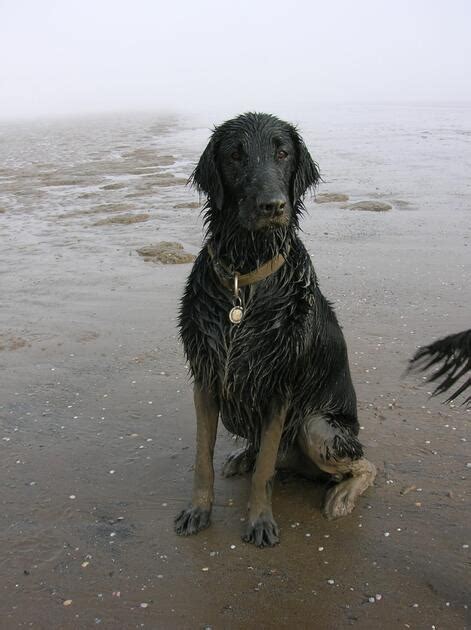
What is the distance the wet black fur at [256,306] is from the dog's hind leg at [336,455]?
0.02 metres

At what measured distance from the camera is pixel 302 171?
3.82 m

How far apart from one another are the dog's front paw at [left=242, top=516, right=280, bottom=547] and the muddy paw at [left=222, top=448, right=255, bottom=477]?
63 centimetres

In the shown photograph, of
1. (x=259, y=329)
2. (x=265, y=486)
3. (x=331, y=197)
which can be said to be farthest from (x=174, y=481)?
(x=331, y=197)

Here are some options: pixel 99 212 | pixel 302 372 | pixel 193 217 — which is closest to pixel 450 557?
pixel 302 372

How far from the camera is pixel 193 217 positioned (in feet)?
38.2

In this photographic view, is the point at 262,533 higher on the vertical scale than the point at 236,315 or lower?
lower

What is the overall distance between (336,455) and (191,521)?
3.06 ft

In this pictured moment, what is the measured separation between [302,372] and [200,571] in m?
1.21

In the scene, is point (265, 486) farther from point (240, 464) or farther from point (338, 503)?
point (240, 464)

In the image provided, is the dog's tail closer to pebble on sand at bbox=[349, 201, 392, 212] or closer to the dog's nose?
the dog's nose

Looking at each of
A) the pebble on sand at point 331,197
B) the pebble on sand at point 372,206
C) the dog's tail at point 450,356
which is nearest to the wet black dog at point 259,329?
the dog's tail at point 450,356

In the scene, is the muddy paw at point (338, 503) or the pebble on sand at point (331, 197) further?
the pebble on sand at point (331, 197)

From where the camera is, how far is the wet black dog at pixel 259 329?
3.52 metres

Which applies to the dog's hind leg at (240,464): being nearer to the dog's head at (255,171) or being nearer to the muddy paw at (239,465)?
the muddy paw at (239,465)
